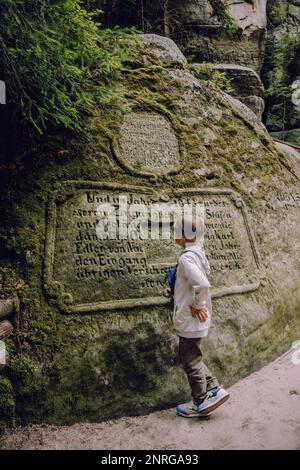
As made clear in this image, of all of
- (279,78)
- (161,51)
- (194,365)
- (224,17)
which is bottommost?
(194,365)

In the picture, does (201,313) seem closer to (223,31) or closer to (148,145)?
(148,145)

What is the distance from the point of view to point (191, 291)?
3.24m

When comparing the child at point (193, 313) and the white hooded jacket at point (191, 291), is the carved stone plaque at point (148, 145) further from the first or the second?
the white hooded jacket at point (191, 291)

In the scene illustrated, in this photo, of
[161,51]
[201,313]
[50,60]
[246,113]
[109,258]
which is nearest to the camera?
[201,313]

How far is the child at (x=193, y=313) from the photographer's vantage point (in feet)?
10.3

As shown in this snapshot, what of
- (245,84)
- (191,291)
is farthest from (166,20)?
(191,291)

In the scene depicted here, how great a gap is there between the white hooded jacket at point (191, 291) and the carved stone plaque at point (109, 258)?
2.07ft

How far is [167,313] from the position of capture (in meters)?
3.87

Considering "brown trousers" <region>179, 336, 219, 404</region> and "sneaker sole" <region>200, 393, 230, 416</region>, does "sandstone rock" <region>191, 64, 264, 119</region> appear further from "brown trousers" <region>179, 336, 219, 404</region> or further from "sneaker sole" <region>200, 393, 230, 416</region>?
"sneaker sole" <region>200, 393, 230, 416</region>

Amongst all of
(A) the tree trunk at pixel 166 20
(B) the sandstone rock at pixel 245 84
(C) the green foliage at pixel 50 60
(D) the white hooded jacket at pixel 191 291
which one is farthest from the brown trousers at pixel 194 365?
(A) the tree trunk at pixel 166 20

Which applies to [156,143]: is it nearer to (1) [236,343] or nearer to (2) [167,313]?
(2) [167,313]

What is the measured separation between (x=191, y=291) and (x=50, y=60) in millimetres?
2569

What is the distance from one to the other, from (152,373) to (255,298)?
1603mm

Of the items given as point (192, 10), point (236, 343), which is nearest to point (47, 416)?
point (236, 343)
